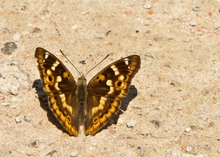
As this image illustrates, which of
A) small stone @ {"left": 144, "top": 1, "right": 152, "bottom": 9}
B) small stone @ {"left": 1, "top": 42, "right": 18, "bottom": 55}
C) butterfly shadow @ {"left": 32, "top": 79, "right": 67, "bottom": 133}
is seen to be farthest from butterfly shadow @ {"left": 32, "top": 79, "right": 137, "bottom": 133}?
small stone @ {"left": 144, "top": 1, "right": 152, "bottom": 9}

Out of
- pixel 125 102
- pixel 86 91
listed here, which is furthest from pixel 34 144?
pixel 125 102

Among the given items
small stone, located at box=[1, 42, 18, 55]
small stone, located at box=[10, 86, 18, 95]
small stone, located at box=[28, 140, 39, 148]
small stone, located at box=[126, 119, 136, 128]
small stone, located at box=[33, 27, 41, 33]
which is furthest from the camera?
small stone, located at box=[33, 27, 41, 33]

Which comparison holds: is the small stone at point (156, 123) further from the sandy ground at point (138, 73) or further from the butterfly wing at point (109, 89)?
the butterfly wing at point (109, 89)

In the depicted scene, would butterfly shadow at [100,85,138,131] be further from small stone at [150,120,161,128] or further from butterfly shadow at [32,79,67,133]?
butterfly shadow at [32,79,67,133]

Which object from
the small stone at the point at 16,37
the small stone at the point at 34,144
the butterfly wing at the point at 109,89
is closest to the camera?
the small stone at the point at 34,144

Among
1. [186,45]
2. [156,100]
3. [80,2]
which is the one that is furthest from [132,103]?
[80,2]

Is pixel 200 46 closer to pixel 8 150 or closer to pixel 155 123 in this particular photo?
pixel 155 123

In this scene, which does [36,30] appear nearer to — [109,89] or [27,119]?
[27,119]

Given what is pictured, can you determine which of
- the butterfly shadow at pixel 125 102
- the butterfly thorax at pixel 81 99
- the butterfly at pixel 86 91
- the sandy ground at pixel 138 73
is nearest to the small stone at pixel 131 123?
the sandy ground at pixel 138 73
